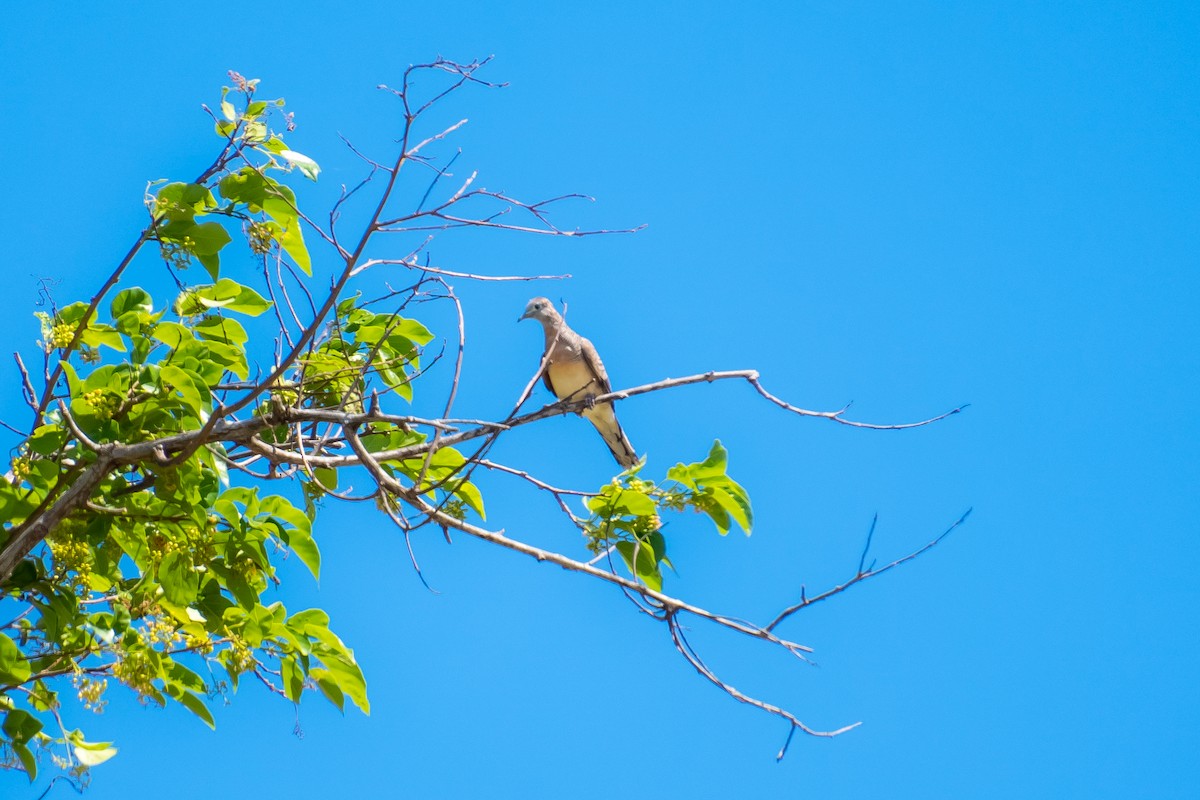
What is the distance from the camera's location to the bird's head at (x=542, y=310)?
891 centimetres

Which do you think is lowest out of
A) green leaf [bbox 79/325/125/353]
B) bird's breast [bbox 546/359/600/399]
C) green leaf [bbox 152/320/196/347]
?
green leaf [bbox 79/325/125/353]

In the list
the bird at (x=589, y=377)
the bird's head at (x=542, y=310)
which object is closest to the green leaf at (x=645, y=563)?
the bird at (x=589, y=377)

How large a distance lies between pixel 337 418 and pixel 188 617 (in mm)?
917

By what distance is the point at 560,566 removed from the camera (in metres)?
3.37

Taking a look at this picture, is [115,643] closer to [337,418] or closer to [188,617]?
[188,617]

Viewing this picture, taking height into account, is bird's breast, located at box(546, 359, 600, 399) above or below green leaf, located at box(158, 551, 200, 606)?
above

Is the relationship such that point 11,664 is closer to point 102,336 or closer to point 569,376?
point 102,336

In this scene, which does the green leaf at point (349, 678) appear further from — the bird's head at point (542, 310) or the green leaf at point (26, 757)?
the bird's head at point (542, 310)

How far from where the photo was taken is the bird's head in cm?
891

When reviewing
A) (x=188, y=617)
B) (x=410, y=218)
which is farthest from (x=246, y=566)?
(x=410, y=218)

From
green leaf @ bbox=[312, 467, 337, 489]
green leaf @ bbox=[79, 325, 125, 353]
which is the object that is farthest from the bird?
green leaf @ bbox=[79, 325, 125, 353]

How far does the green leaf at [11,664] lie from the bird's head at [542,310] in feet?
18.4

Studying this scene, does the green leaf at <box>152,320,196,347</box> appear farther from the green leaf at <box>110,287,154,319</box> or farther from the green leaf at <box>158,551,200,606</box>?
the green leaf at <box>158,551,200,606</box>

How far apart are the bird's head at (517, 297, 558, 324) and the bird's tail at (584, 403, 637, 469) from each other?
1093 mm
